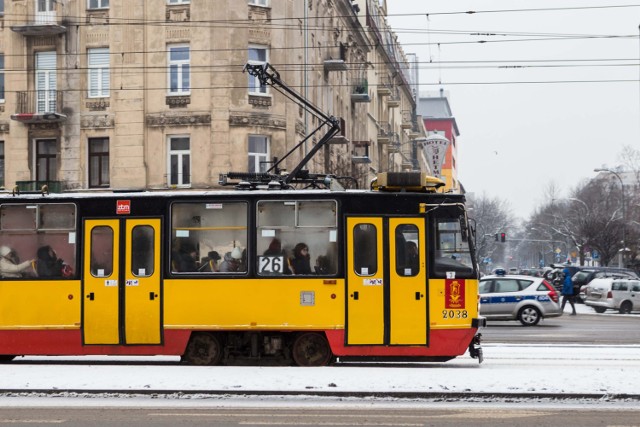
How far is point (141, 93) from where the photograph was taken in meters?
40.1

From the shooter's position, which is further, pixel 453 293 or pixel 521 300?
pixel 521 300

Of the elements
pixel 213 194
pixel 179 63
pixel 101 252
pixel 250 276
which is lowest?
pixel 250 276

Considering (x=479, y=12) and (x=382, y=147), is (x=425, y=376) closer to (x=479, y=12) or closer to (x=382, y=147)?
(x=479, y=12)

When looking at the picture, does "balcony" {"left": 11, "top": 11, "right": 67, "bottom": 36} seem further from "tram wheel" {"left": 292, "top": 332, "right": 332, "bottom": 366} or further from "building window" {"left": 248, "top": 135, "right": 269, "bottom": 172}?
"tram wheel" {"left": 292, "top": 332, "right": 332, "bottom": 366}

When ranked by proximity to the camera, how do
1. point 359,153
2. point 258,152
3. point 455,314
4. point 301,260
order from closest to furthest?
point 455,314 → point 301,260 → point 258,152 → point 359,153

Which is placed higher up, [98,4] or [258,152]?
[98,4]

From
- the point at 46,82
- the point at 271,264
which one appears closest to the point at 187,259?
the point at 271,264

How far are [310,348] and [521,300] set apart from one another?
1523 cm

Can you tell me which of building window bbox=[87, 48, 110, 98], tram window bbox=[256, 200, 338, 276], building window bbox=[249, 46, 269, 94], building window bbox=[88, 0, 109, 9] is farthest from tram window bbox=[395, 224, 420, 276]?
building window bbox=[88, 0, 109, 9]

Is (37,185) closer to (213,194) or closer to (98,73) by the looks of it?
(98,73)

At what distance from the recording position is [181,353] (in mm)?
17766

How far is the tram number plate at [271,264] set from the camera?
1767cm

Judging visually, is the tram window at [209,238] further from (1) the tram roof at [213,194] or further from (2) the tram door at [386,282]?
(2) the tram door at [386,282]

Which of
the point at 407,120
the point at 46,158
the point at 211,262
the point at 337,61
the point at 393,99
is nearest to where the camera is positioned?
the point at 211,262
